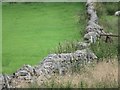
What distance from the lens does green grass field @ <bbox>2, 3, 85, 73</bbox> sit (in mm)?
9773

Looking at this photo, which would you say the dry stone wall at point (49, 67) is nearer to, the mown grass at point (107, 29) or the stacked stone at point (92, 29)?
the stacked stone at point (92, 29)

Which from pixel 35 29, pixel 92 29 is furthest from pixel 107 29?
pixel 35 29

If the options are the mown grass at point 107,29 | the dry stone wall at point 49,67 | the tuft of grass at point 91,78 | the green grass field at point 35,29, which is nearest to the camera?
the tuft of grass at point 91,78

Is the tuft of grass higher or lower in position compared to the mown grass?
lower

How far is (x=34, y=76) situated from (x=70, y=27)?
5.19 metres

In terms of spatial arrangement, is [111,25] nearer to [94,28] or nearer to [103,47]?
[94,28]

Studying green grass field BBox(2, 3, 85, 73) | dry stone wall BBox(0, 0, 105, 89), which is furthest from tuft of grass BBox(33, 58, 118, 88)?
green grass field BBox(2, 3, 85, 73)

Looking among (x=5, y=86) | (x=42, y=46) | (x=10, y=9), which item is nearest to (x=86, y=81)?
(x=5, y=86)

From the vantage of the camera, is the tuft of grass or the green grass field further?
the green grass field

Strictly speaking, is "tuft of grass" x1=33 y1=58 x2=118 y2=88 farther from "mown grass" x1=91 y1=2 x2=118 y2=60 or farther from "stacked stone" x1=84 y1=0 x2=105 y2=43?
"stacked stone" x1=84 y1=0 x2=105 y2=43

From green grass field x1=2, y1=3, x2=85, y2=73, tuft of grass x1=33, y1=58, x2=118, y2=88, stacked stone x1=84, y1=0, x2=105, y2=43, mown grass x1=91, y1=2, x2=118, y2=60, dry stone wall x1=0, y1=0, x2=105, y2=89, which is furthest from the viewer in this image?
stacked stone x1=84, y1=0, x2=105, y2=43

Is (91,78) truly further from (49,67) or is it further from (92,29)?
(92,29)

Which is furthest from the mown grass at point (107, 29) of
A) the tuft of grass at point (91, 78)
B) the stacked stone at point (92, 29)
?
the tuft of grass at point (91, 78)

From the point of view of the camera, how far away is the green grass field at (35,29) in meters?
9.77
